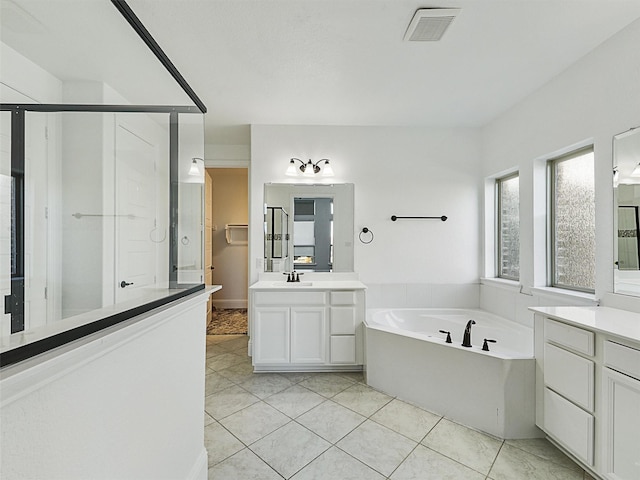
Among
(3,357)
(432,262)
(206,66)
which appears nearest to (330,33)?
(206,66)

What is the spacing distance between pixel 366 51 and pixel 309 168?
153 centimetres

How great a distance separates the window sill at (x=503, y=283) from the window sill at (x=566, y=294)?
0.80 ft

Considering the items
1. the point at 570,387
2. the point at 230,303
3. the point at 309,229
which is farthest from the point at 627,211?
the point at 230,303

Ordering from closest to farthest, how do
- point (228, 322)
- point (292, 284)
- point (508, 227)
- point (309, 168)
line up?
point (292, 284) < point (508, 227) < point (309, 168) < point (228, 322)

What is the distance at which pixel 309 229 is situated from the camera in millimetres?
3557

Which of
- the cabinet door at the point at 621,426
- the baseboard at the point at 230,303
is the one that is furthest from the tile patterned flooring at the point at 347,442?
the baseboard at the point at 230,303

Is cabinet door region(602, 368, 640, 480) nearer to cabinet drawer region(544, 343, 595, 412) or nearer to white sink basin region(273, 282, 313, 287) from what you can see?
cabinet drawer region(544, 343, 595, 412)

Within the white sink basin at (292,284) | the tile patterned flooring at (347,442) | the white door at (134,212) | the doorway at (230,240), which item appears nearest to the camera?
the white door at (134,212)

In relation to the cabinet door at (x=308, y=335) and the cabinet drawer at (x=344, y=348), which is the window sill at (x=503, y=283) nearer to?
the cabinet drawer at (x=344, y=348)

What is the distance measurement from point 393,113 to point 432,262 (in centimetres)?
167

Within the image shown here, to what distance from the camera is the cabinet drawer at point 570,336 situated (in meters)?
1.62

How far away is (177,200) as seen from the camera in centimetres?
146

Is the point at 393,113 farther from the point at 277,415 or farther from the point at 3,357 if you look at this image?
the point at 3,357

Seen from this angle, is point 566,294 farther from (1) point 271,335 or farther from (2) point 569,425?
(1) point 271,335
